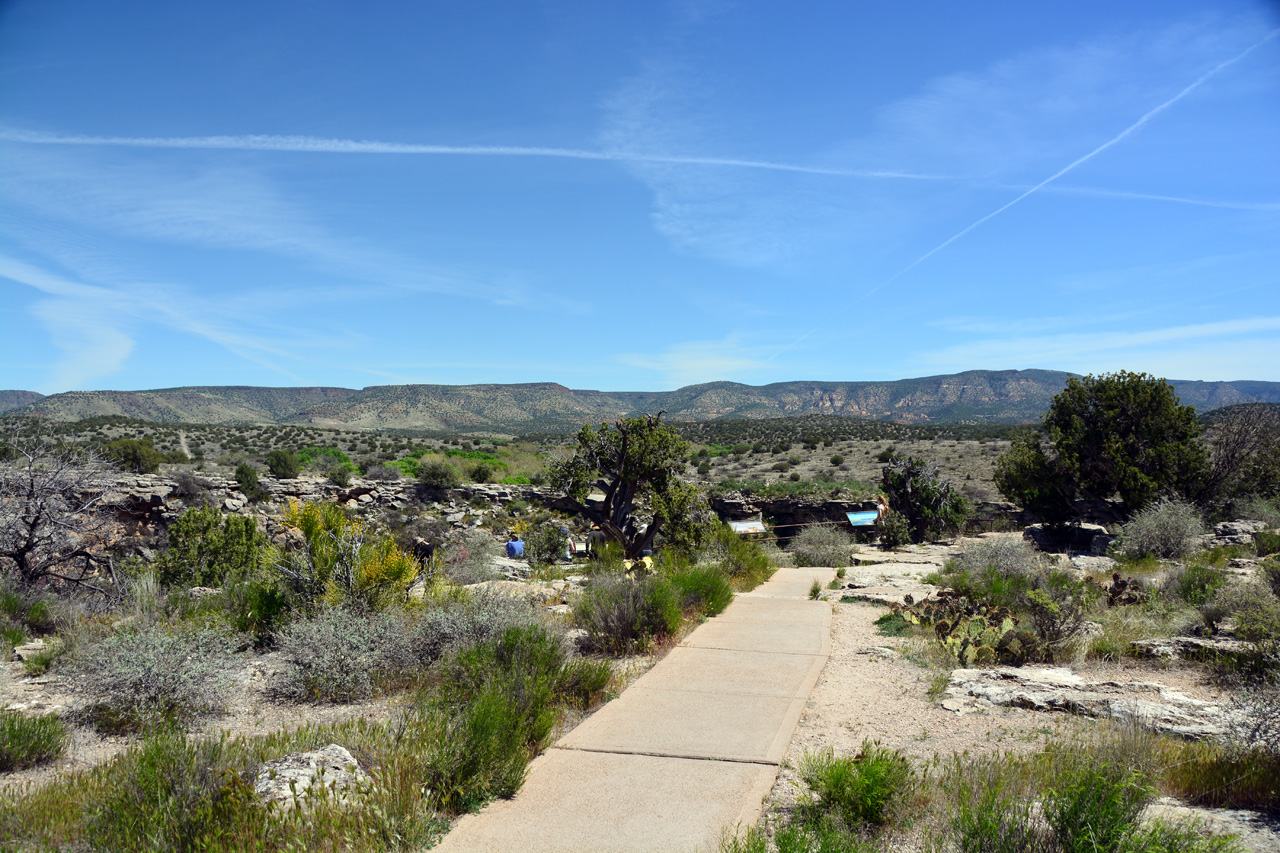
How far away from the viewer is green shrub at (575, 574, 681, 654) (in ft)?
27.3

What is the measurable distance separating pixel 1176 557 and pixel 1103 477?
7.48 m

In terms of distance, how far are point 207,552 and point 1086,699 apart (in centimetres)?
1410

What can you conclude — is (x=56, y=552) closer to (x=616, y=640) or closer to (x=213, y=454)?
(x=616, y=640)

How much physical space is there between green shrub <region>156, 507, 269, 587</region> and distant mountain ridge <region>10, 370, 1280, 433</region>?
7743cm

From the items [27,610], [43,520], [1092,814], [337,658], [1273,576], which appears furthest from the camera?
Answer: [43,520]

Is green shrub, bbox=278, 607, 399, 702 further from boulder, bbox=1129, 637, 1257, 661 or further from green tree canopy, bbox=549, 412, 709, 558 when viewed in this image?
boulder, bbox=1129, 637, 1257, 661

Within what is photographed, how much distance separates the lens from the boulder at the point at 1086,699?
521 cm

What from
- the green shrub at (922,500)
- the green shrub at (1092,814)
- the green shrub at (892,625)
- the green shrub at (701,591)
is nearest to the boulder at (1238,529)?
the green shrub at (922,500)

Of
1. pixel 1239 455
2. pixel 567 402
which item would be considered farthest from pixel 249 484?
pixel 567 402

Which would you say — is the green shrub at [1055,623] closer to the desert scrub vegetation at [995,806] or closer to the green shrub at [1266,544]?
the desert scrub vegetation at [995,806]

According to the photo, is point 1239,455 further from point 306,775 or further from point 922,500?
point 306,775

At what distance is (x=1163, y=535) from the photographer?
50.6 ft

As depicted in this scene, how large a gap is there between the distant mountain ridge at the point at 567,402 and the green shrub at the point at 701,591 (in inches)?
3346

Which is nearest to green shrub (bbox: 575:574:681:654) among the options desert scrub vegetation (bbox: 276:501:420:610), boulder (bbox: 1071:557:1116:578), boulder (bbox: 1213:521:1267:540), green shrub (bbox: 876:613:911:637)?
desert scrub vegetation (bbox: 276:501:420:610)
